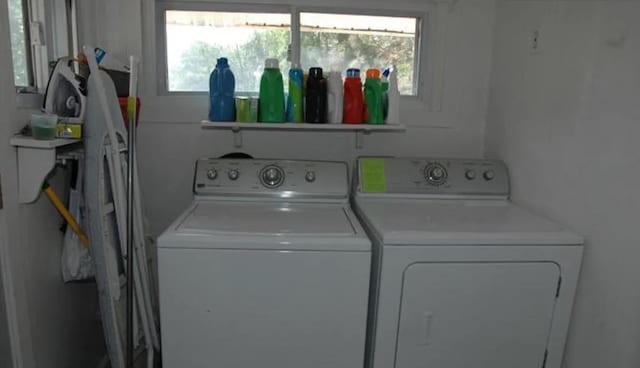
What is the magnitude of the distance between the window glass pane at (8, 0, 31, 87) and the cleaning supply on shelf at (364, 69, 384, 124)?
1.46m

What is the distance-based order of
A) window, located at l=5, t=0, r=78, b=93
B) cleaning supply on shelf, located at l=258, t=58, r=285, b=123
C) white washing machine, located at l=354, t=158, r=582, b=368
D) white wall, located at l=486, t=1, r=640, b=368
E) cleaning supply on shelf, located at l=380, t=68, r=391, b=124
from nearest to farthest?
white wall, located at l=486, t=1, r=640, b=368, white washing machine, located at l=354, t=158, r=582, b=368, window, located at l=5, t=0, r=78, b=93, cleaning supply on shelf, located at l=258, t=58, r=285, b=123, cleaning supply on shelf, located at l=380, t=68, r=391, b=124

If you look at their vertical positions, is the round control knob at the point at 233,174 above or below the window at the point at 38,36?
below

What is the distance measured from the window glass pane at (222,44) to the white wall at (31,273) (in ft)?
2.92

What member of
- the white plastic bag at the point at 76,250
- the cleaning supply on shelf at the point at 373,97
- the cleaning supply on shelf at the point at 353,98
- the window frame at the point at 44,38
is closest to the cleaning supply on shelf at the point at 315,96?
the cleaning supply on shelf at the point at 353,98

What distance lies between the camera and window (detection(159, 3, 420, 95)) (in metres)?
2.19

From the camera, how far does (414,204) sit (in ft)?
6.20

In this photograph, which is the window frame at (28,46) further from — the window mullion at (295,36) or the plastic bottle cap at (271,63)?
the window mullion at (295,36)

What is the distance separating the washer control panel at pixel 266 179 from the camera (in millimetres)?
1859

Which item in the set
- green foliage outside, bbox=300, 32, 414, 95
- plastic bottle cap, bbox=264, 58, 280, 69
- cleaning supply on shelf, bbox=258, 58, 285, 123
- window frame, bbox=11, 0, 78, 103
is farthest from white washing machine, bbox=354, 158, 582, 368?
window frame, bbox=11, 0, 78, 103

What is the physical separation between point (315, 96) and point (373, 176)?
1.56 feet

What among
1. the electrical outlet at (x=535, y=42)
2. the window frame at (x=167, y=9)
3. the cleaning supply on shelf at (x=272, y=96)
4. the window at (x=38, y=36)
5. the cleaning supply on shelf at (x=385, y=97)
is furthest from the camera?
the window frame at (x=167, y=9)

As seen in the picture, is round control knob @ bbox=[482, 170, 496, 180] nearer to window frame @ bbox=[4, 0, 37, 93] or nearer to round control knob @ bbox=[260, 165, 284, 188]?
round control knob @ bbox=[260, 165, 284, 188]

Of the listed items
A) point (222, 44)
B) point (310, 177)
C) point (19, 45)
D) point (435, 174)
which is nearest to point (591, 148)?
point (435, 174)

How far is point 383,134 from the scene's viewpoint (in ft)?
7.48
